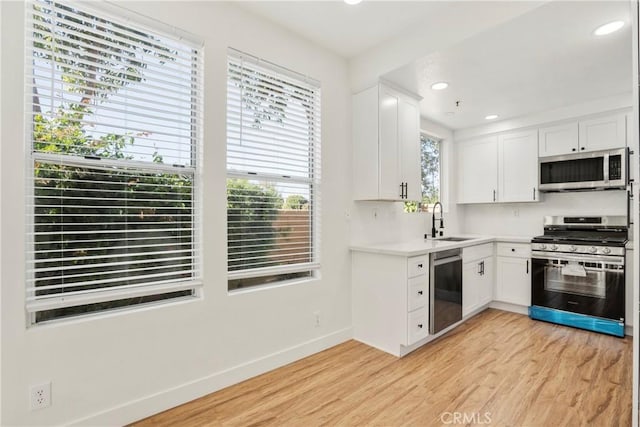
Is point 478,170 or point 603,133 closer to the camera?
point 603,133

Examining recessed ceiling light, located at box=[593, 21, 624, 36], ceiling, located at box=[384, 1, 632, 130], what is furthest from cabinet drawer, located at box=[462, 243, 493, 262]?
recessed ceiling light, located at box=[593, 21, 624, 36]

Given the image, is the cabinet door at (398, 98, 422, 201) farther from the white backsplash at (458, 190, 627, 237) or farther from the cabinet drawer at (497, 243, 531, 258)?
the white backsplash at (458, 190, 627, 237)

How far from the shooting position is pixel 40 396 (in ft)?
5.32

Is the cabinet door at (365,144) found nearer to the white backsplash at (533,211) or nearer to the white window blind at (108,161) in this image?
the white window blind at (108,161)

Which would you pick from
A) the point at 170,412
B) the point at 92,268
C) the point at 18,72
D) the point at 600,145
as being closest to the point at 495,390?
the point at 170,412

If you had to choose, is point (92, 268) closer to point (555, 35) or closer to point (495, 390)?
point (495, 390)

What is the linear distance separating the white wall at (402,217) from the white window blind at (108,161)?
171 cm

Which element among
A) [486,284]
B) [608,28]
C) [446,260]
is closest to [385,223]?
[446,260]

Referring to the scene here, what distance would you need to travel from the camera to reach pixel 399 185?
315 centimetres

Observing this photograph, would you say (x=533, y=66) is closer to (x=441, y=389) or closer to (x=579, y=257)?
(x=579, y=257)

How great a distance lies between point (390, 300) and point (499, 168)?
2.79 meters

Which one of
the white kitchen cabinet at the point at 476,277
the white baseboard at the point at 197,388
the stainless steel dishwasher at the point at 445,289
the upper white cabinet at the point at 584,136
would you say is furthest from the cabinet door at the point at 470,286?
the upper white cabinet at the point at 584,136

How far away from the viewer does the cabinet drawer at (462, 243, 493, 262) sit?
137 inches

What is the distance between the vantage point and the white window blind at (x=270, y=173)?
239 cm
